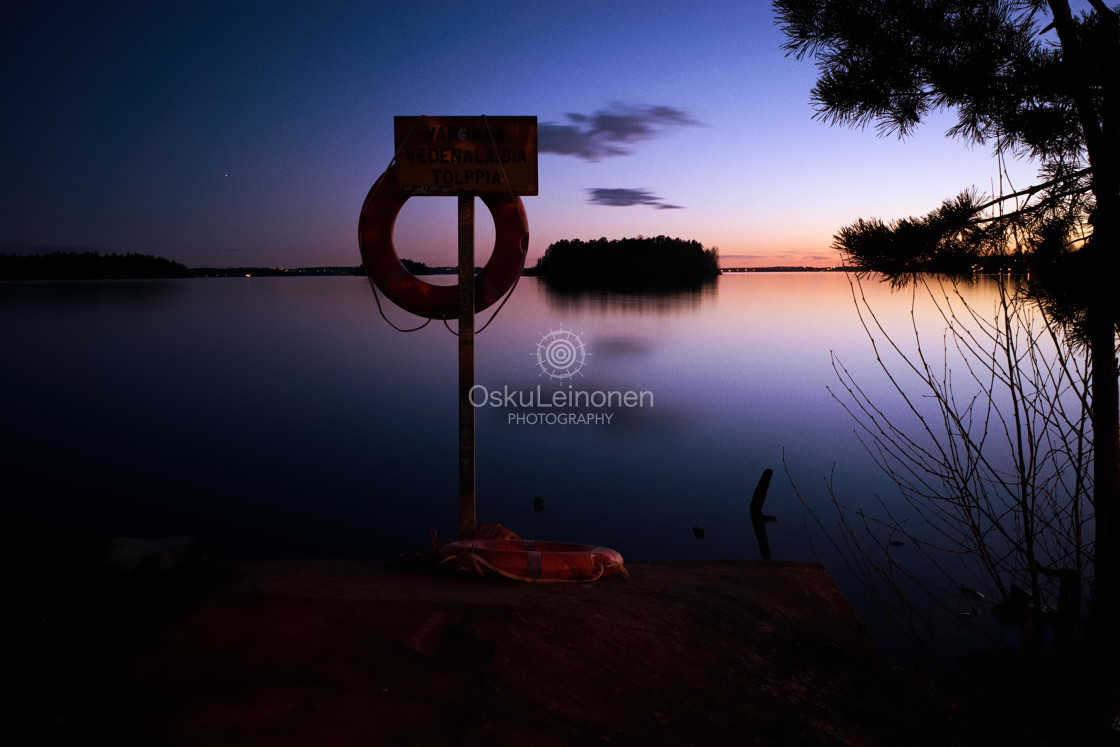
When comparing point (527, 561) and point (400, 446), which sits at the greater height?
point (527, 561)

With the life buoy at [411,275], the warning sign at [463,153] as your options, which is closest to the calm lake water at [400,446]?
the life buoy at [411,275]

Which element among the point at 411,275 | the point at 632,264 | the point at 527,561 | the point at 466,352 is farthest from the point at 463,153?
the point at 632,264

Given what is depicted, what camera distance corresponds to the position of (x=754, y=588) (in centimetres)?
363

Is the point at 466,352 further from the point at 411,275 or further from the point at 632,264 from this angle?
the point at 632,264

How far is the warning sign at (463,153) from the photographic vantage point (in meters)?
3.74

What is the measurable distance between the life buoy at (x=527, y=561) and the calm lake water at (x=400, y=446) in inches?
101

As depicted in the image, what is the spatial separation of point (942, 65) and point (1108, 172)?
81 cm

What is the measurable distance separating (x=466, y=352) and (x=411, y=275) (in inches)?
28.7

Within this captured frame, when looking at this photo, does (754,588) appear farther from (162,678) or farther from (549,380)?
(549,380)

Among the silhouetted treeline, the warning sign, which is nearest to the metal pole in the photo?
the warning sign

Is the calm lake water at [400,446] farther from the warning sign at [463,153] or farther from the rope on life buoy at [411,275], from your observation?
the warning sign at [463,153]

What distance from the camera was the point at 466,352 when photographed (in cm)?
391

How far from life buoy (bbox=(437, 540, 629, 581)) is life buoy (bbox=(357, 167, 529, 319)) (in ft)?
4.87

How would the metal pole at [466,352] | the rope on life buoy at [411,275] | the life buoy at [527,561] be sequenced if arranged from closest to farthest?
the life buoy at [527,561], the metal pole at [466,352], the rope on life buoy at [411,275]
